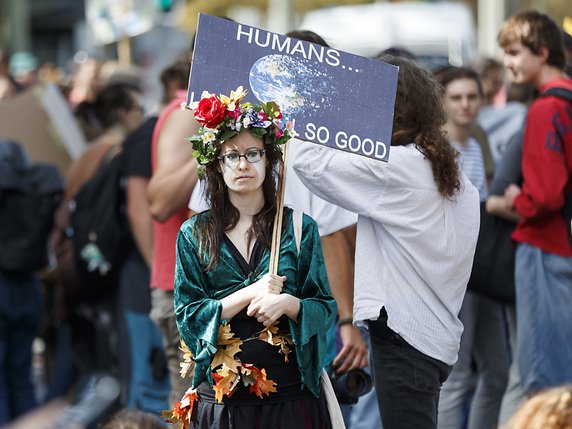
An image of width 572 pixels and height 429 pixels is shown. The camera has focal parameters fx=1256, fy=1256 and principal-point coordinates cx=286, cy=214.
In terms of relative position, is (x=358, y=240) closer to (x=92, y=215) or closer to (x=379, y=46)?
(x=92, y=215)

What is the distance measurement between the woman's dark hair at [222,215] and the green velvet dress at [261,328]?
28mm

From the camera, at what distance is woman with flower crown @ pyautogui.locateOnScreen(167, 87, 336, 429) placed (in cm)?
402

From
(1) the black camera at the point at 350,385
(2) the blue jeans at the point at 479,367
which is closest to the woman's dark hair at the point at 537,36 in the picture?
(2) the blue jeans at the point at 479,367

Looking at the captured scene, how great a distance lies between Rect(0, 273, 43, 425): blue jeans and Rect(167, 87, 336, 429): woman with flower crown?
345cm

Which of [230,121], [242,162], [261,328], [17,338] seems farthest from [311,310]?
[17,338]

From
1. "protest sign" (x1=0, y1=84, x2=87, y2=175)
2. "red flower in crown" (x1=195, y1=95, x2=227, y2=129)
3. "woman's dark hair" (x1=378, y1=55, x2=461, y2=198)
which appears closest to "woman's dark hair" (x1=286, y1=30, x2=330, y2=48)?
"woman's dark hair" (x1=378, y1=55, x2=461, y2=198)

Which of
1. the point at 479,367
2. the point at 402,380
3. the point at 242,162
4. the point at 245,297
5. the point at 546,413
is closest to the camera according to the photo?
the point at 546,413

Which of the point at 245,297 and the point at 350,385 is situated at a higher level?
the point at 245,297

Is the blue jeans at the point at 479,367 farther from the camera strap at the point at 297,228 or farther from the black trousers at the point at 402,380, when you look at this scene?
the camera strap at the point at 297,228

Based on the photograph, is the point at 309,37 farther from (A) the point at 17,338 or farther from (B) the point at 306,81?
(A) the point at 17,338

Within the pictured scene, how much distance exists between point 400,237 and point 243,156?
698 mm

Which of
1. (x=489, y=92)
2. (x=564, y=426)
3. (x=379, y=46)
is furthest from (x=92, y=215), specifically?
(x=379, y=46)

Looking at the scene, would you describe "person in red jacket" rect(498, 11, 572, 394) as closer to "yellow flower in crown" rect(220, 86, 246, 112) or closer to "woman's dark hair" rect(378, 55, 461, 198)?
"woman's dark hair" rect(378, 55, 461, 198)

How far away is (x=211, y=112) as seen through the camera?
4.04 m
